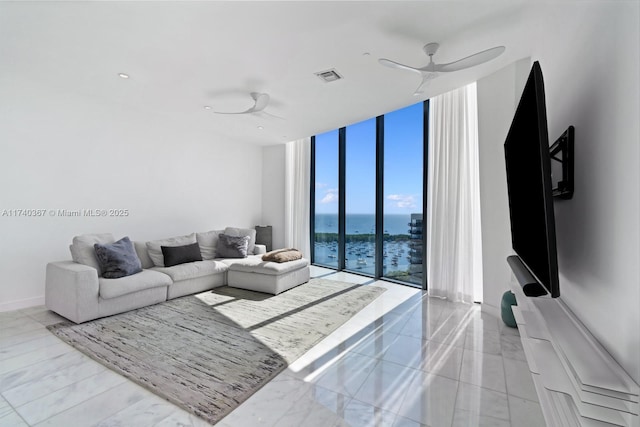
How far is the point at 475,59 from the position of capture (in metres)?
2.40

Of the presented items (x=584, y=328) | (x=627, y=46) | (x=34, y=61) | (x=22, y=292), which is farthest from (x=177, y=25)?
(x=22, y=292)

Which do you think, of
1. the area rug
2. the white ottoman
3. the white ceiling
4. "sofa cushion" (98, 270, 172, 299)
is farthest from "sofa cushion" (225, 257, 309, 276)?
the white ceiling

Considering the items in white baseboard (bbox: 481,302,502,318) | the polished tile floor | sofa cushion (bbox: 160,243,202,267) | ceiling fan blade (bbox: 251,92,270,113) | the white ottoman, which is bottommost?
the polished tile floor

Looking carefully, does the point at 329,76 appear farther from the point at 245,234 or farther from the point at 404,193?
the point at 245,234

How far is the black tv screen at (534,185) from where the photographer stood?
1067 millimetres

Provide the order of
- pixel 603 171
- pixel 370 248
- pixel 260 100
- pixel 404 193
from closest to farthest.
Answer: pixel 603 171 → pixel 260 100 → pixel 404 193 → pixel 370 248

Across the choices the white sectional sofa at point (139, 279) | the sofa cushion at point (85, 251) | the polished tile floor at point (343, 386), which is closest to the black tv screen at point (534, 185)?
the polished tile floor at point (343, 386)

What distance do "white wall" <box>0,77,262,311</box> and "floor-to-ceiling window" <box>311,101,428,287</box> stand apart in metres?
2.42

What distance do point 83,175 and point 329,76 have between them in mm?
3780

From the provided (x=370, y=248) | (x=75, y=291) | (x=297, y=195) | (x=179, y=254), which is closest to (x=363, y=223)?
(x=370, y=248)

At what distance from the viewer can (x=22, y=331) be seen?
296cm

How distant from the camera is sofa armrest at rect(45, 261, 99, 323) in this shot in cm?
311

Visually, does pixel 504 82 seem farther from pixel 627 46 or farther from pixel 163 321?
pixel 163 321

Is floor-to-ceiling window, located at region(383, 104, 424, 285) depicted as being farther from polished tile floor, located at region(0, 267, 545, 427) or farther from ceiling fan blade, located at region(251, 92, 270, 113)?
ceiling fan blade, located at region(251, 92, 270, 113)
